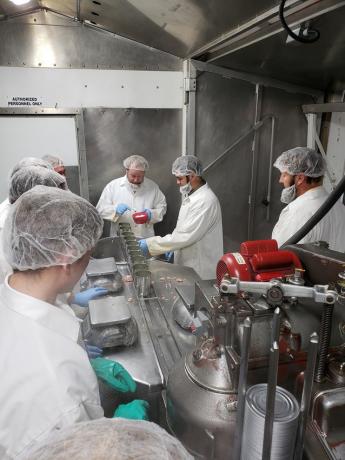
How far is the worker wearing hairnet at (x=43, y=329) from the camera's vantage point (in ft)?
2.62

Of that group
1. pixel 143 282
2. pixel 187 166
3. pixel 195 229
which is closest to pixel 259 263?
pixel 143 282

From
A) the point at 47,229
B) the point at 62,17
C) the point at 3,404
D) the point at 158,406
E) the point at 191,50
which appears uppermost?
the point at 62,17

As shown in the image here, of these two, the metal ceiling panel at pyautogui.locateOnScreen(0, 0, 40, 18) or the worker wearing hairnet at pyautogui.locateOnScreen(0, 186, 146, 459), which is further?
the metal ceiling panel at pyautogui.locateOnScreen(0, 0, 40, 18)

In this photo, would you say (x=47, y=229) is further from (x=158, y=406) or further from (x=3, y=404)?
(x=158, y=406)

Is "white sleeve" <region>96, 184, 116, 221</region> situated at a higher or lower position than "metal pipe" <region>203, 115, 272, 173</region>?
lower

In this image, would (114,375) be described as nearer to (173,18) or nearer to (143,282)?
(143,282)

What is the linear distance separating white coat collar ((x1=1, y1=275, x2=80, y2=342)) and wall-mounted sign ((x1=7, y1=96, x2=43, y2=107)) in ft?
8.77

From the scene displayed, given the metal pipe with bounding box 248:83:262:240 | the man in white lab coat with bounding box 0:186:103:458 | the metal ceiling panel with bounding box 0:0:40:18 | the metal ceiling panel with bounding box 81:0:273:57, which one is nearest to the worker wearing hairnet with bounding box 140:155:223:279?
the metal ceiling panel with bounding box 81:0:273:57

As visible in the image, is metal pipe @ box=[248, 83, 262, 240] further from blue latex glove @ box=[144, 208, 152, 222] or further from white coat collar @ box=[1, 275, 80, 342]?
white coat collar @ box=[1, 275, 80, 342]

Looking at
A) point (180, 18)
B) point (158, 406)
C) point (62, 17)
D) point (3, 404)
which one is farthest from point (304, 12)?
point (62, 17)

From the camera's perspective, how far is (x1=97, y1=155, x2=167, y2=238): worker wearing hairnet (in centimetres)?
324

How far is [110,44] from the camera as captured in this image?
3.19 meters

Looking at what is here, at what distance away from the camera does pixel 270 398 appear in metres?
0.62

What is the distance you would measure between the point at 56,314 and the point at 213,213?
6.10 feet
